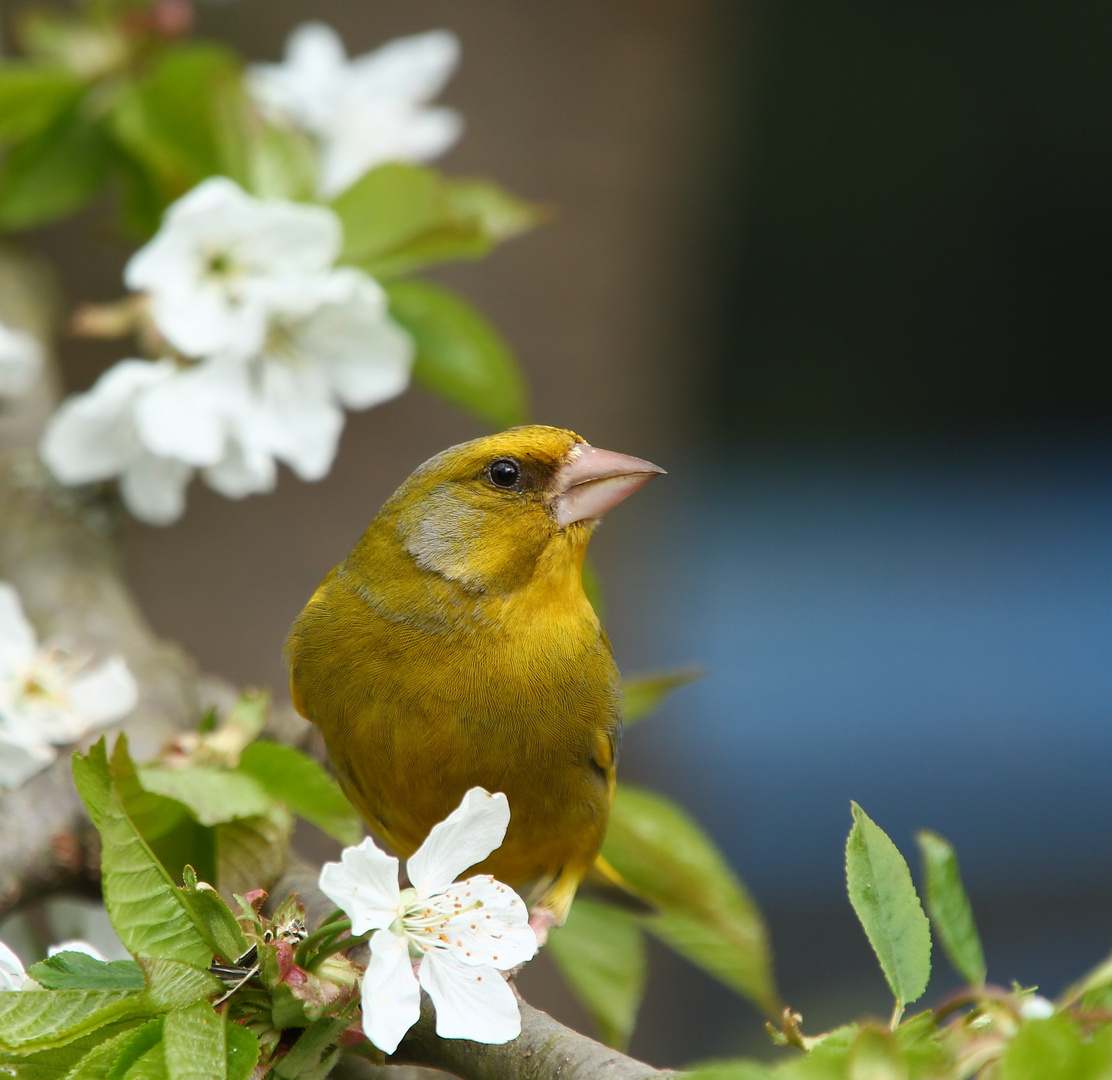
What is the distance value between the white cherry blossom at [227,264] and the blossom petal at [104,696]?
56cm

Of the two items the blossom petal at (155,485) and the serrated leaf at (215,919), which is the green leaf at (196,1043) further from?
the blossom petal at (155,485)

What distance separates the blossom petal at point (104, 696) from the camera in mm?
1987

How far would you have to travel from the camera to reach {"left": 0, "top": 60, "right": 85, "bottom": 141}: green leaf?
8.98 feet

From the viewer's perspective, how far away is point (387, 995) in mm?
1237

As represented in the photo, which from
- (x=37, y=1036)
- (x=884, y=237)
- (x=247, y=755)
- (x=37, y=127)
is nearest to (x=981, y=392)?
(x=884, y=237)

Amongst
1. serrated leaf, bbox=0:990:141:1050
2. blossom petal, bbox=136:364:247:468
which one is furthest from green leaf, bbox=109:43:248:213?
serrated leaf, bbox=0:990:141:1050

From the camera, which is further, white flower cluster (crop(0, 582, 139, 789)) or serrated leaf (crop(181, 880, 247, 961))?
white flower cluster (crop(0, 582, 139, 789))

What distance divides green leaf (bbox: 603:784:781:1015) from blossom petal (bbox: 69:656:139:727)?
0.82m

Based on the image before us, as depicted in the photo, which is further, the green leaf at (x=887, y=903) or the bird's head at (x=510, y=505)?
the bird's head at (x=510, y=505)

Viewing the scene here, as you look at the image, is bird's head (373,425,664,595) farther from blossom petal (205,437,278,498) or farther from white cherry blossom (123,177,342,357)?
white cherry blossom (123,177,342,357)

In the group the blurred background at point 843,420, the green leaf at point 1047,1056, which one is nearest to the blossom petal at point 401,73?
the blurred background at point 843,420

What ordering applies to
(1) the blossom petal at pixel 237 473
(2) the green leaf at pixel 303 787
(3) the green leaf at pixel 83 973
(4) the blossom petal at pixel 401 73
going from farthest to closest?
(4) the blossom petal at pixel 401 73 < (1) the blossom petal at pixel 237 473 < (2) the green leaf at pixel 303 787 < (3) the green leaf at pixel 83 973

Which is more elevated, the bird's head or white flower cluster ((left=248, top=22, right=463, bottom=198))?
white flower cluster ((left=248, top=22, right=463, bottom=198))

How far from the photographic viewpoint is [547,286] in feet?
14.6
